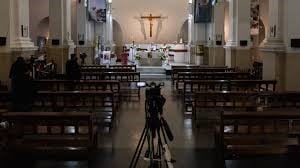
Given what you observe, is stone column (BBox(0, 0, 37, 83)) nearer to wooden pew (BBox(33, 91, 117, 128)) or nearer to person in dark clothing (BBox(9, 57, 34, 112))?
wooden pew (BBox(33, 91, 117, 128))

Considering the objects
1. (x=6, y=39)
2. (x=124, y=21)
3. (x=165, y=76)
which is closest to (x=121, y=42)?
(x=124, y=21)

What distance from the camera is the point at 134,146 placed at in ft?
28.6

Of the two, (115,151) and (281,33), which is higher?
(281,33)

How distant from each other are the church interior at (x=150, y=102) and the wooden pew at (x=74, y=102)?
0.03 m

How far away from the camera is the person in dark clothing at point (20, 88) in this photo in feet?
32.9

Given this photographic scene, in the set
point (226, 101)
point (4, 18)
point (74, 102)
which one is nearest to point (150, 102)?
point (74, 102)

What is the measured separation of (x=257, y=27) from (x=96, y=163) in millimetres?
21909

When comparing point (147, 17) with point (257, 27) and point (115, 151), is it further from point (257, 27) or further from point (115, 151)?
point (115, 151)

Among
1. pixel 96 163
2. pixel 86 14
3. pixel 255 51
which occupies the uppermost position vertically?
pixel 86 14

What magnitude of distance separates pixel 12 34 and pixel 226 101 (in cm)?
577

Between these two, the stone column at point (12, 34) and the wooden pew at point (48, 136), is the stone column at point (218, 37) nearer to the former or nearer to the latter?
the stone column at point (12, 34)

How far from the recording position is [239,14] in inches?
787

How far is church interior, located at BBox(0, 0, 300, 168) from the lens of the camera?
23.1ft

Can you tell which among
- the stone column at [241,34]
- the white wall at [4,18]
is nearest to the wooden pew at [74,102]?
the white wall at [4,18]
